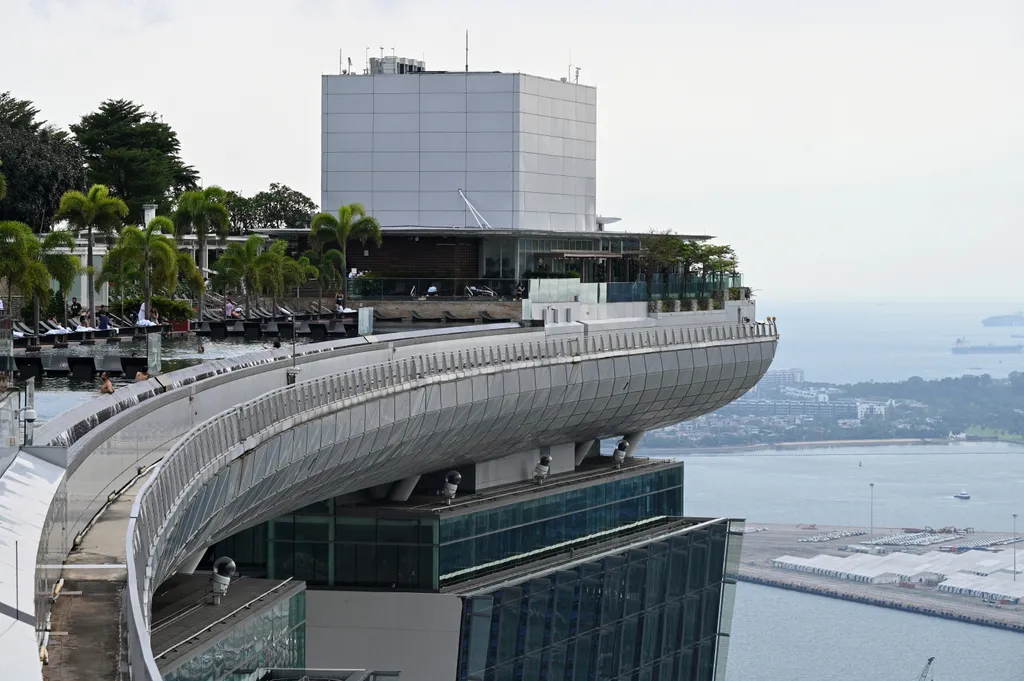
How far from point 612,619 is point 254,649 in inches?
943

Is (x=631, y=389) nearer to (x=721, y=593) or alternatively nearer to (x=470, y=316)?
(x=721, y=593)

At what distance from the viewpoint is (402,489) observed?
45.2m

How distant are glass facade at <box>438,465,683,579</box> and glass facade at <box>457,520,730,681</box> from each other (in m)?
1.22

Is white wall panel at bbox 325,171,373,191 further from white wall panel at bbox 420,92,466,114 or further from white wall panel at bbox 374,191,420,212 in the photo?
white wall panel at bbox 420,92,466,114

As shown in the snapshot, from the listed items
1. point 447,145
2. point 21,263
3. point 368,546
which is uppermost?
point 447,145

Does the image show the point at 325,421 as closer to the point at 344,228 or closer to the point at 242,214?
the point at 344,228

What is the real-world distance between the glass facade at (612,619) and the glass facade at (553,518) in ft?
3.99

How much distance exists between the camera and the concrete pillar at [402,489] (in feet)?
148

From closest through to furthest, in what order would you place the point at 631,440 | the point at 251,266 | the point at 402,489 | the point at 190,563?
the point at 190,563, the point at 402,489, the point at 631,440, the point at 251,266

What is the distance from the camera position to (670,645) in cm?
5722

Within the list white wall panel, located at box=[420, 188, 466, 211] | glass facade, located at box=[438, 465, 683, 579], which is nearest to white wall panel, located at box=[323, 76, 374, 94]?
white wall panel, located at box=[420, 188, 466, 211]

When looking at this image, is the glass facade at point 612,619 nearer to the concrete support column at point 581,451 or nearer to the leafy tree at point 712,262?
the concrete support column at point 581,451

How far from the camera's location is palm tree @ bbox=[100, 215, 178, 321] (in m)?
53.9

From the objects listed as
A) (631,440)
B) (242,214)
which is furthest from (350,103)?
(631,440)
